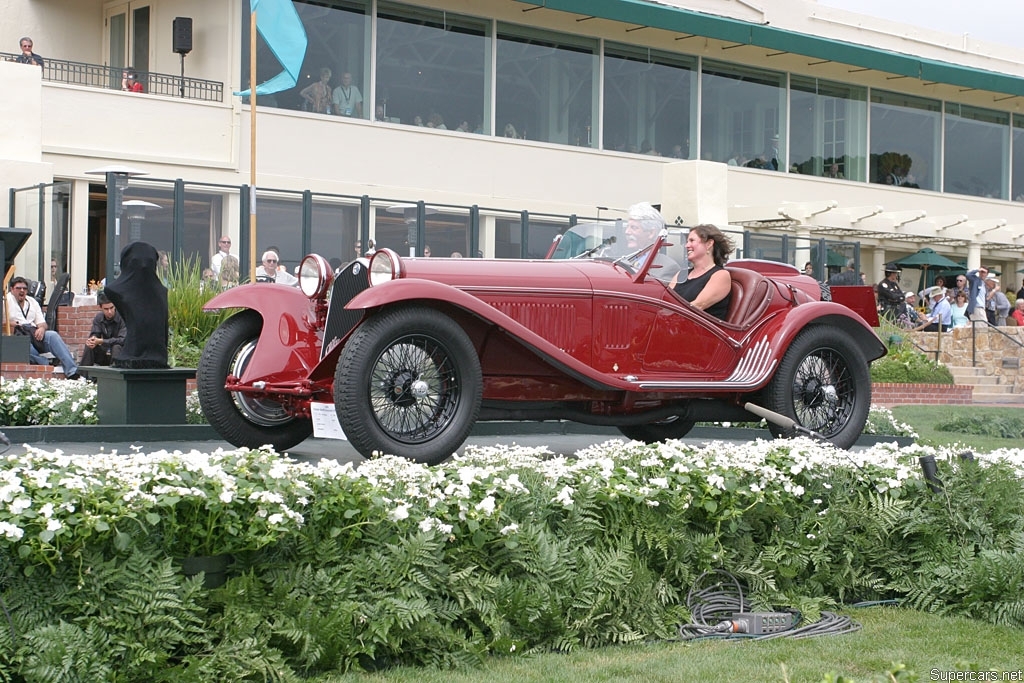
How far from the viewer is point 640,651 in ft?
16.7

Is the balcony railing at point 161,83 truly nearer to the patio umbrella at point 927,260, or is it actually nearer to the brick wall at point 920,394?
the brick wall at point 920,394

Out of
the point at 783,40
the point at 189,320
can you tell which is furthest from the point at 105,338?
the point at 783,40

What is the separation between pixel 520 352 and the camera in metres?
7.58

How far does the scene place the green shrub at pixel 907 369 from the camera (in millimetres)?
20656

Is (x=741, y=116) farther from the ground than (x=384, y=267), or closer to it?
farther from the ground

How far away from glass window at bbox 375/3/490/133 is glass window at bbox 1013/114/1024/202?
1997cm

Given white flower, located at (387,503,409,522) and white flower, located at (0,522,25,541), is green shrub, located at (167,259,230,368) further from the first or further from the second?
white flower, located at (0,522,25,541)

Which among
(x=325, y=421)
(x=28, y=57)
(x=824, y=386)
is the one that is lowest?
(x=325, y=421)

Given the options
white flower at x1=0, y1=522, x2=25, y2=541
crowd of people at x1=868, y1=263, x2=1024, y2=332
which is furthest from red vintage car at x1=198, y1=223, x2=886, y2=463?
crowd of people at x1=868, y1=263, x2=1024, y2=332

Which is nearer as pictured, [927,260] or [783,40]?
[783,40]

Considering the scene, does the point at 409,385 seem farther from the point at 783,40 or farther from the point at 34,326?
the point at 783,40

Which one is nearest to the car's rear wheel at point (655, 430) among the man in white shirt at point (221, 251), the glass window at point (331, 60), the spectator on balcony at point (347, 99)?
the man in white shirt at point (221, 251)

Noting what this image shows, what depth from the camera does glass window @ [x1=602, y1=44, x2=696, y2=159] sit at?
1128 inches

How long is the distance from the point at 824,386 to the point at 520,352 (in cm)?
237
